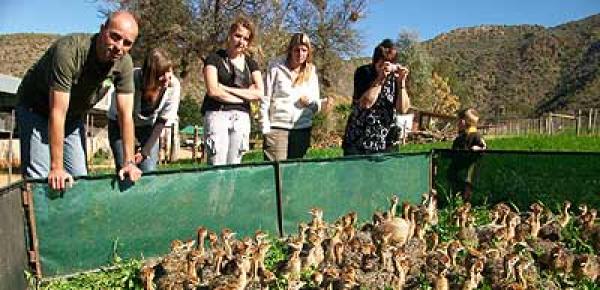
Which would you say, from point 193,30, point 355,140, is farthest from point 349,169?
point 193,30

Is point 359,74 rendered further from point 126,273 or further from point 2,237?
point 2,237

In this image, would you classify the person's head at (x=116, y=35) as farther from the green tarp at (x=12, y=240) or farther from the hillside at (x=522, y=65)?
the hillside at (x=522, y=65)

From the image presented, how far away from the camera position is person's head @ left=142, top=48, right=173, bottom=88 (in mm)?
6516

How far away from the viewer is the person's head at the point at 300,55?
776cm

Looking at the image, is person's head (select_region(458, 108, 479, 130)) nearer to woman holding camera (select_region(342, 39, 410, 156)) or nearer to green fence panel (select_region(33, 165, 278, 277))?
woman holding camera (select_region(342, 39, 410, 156))

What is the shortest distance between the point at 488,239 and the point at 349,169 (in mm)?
1817

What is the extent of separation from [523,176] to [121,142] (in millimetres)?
5097

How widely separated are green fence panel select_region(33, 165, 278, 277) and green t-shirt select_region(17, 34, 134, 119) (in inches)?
26.5

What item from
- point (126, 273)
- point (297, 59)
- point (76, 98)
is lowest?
point (126, 273)

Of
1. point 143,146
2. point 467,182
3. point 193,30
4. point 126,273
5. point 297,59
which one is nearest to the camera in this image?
point 126,273

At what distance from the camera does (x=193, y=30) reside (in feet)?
103

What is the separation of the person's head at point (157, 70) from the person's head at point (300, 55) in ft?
5.42

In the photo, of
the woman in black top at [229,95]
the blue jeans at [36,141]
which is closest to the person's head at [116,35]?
the blue jeans at [36,141]

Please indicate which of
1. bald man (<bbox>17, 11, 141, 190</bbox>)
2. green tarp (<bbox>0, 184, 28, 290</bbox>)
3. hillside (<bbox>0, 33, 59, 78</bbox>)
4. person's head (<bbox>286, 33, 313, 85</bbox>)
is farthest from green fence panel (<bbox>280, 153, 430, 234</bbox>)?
hillside (<bbox>0, 33, 59, 78</bbox>)
